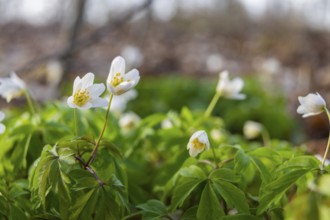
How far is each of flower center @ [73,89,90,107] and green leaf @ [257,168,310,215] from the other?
2.15 feet

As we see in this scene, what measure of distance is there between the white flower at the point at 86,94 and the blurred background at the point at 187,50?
9.02 ft

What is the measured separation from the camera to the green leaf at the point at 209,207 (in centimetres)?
148

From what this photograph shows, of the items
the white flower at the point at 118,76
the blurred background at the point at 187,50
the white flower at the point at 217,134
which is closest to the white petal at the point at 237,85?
the white flower at the point at 217,134

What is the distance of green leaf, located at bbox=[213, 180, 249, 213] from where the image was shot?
1.48m

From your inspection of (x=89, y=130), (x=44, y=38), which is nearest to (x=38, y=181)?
(x=89, y=130)

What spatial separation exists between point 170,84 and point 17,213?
446 cm

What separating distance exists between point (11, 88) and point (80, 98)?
67 centimetres

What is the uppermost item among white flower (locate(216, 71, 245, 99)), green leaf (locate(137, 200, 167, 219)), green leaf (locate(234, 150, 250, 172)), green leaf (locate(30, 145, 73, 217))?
green leaf (locate(30, 145, 73, 217))

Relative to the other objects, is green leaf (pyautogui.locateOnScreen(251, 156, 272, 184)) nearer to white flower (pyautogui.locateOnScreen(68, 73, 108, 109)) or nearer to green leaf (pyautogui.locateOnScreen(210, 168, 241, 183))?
green leaf (pyautogui.locateOnScreen(210, 168, 241, 183))

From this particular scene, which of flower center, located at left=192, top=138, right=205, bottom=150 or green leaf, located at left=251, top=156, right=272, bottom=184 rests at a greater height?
flower center, located at left=192, top=138, right=205, bottom=150

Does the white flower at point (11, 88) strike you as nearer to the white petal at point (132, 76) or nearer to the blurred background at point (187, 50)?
the white petal at point (132, 76)

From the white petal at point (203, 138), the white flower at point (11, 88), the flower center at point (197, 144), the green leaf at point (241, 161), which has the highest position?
the white flower at point (11, 88)

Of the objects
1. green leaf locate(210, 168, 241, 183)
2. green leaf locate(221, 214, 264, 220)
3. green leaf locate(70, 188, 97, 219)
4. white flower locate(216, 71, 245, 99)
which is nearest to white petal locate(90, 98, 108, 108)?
green leaf locate(70, 188, 97, 219)

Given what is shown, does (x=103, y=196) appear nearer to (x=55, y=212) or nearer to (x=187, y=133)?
(x=55, y=212)
